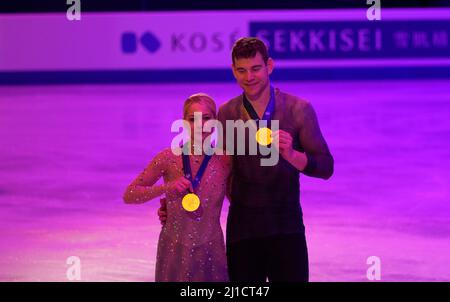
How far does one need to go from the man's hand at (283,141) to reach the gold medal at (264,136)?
0.02 meters

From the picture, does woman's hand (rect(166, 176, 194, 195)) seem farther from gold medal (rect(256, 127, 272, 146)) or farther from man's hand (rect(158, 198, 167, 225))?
gold medal (rect(256, 127, 272, 146))

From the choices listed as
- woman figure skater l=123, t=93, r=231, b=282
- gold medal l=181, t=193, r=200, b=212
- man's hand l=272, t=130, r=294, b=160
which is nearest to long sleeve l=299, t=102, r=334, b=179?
man's hand l=272, t=130, r=294, b=160

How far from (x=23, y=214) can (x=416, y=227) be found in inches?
108

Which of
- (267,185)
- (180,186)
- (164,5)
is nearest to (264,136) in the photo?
(267,185)

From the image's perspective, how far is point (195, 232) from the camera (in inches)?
140

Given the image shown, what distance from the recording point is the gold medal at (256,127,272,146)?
3414mm

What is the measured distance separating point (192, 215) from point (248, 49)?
648 millimetres

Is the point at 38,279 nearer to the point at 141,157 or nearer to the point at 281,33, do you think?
the point at 141,157

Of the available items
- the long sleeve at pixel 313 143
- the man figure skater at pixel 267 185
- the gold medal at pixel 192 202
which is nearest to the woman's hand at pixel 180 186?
the gold medal at pixel 192 202

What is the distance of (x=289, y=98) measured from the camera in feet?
11.9

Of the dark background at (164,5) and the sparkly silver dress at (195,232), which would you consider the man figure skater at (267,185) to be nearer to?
the sparkly silver dress at (195,232)

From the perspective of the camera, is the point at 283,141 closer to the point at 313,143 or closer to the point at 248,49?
the point at 313,143

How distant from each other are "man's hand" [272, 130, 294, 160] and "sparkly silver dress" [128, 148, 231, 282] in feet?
0.88
